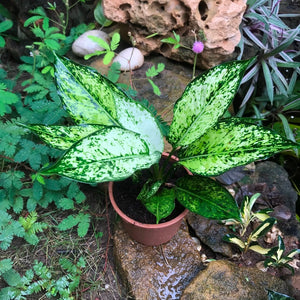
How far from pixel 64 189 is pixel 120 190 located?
0.36 metres

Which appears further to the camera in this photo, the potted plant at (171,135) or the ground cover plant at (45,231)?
the ground cover plant at (45,231)

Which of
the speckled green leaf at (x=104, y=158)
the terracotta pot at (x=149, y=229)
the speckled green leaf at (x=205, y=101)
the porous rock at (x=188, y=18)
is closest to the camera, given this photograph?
the speckled green leaf at (x=104, y=158)

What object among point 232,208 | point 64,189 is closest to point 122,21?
point 64,189

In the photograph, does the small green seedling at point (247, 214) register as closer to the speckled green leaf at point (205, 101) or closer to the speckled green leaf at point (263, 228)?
the speckled green leaf at point (263, 228)

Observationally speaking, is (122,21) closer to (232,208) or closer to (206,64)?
(206,64)

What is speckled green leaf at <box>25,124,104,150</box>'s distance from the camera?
3.06 ft

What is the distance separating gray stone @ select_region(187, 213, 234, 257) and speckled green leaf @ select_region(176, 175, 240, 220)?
1.54 ft

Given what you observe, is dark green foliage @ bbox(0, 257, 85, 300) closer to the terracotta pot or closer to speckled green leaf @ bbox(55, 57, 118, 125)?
the terracotta pot

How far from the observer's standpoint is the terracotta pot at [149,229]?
45.9 inches

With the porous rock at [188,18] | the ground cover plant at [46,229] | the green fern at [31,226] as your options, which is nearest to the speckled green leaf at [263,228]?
Answer: the ground cover plant at [46,229]

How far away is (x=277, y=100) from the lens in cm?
212

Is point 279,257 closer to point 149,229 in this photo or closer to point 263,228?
point 263,228

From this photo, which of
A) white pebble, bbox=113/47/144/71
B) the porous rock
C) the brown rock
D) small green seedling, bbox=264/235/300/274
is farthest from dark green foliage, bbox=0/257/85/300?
the porous rock

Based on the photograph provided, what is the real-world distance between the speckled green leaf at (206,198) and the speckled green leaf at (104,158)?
0.76 ft
